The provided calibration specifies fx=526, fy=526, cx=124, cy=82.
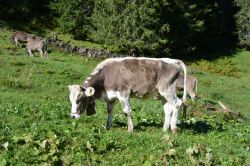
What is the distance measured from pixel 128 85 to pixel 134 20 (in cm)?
3506

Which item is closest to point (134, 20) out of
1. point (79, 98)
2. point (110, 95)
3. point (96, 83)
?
point (96, 83)

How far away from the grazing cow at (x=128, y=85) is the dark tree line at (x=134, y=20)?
33.9 m

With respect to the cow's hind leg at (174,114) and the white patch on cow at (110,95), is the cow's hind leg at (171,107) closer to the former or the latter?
the cow's hind leg at (174,114)

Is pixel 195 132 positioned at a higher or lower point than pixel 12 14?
lower

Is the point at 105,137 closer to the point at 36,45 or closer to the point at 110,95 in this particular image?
the point at 110,95

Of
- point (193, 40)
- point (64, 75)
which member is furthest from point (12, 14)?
point (64, 75)

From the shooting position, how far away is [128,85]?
52.6 ft

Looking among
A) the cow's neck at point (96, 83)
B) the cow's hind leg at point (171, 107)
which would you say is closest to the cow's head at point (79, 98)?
the cow's neck at point (96, 83)

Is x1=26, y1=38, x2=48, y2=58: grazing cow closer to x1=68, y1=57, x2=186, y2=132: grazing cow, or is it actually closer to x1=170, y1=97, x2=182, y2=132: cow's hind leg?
x1=68, y1=57, x2=186, y2=132: grazing cow

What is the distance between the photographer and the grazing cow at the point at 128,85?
51.4 ft

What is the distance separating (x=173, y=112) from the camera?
1661 centimetres

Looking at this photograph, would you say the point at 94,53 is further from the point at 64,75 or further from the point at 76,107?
the point at 76,107

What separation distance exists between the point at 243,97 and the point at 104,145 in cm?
2602

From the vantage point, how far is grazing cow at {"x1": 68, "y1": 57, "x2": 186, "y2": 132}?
15.7m
